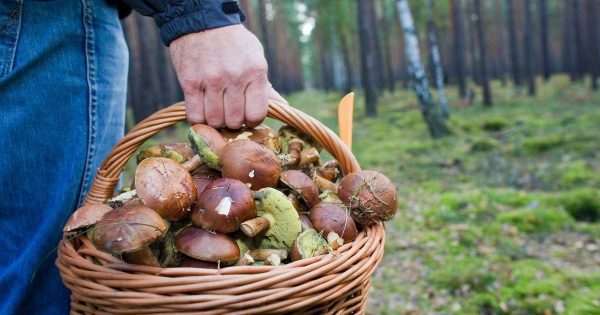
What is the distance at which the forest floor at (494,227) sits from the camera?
11.7 feet

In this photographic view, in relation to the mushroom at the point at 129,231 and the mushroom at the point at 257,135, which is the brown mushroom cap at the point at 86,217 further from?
the mushroom at the point at 257,135

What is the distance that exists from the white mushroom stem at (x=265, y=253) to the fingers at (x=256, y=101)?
45 centimetres

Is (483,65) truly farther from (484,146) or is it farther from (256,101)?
(256,101)

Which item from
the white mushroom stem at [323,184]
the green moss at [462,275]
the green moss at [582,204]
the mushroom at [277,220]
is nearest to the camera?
the mushroom at [277,220]

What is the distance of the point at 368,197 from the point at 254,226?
14.8 inches

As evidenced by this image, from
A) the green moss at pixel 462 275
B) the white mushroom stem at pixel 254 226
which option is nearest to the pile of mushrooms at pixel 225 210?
the white mushroom stem at pixel 254 226

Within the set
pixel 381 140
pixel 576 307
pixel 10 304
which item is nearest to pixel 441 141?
pixel 381 140

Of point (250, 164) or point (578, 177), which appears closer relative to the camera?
point (250, 164)

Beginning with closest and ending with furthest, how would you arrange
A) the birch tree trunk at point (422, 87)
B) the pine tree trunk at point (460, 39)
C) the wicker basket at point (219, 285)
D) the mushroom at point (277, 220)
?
1. the wicker basket at point (219, 285)
2. the mushroom at point (277, 220)
3. the birch tree trunk at point (422, 87)
4. the pine tree trunk at point (460, 39)

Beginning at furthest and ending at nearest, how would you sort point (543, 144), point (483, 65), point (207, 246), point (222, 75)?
point (483, 65), point (543, 144), point (222, 75), point (207, 246)

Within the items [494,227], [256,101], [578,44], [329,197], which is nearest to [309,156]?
[329,197]

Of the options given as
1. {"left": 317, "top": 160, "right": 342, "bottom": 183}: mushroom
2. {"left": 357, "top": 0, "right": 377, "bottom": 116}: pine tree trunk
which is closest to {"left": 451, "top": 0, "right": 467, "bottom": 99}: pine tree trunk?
{"left": 357, "top": 0, "right": 377, "bottom": 116}: pine tree trunk

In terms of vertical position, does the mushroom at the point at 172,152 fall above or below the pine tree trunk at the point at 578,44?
above

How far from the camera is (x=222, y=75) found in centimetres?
150
